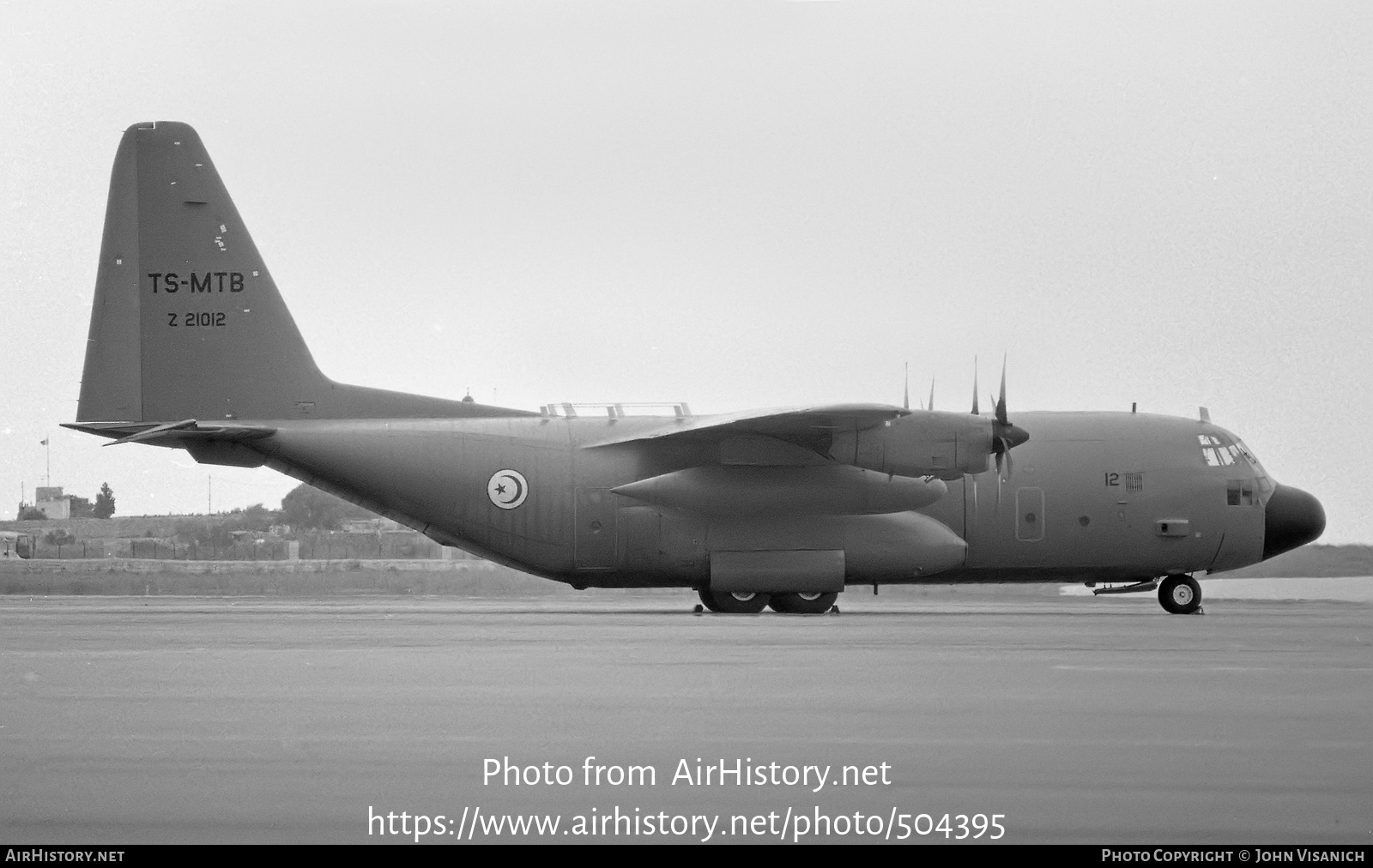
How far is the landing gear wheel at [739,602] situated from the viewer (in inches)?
1107

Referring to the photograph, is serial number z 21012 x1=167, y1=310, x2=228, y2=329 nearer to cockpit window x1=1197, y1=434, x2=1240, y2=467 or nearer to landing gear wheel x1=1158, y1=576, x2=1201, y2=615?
landing gear wheel x1=1158, y1=576, x2=1201, y2=615

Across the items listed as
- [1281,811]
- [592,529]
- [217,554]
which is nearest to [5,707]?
[1281,811]

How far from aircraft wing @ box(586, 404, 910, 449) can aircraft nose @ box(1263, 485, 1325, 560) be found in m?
8.67

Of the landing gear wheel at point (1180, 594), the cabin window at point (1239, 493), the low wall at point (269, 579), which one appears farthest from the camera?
the low wall at point (269, 579)

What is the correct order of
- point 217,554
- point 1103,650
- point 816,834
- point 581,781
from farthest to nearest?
point 217,554 < point 1103,650 < point 581,781 < point 816,834

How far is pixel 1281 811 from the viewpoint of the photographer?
7051 millimetres

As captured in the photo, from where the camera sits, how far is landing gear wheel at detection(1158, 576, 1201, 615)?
28312mm

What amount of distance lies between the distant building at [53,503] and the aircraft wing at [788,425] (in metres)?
38.8

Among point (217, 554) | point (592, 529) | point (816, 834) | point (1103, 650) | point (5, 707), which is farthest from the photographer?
point (217, 554)

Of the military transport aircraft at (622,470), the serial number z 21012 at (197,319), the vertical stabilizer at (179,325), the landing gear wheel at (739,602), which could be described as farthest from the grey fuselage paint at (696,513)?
the serial number z 21012 at (197,319)

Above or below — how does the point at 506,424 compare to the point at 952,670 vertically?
above

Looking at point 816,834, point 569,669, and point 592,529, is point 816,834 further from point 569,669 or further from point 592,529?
point 592,529

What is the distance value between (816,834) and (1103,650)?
11.0 m

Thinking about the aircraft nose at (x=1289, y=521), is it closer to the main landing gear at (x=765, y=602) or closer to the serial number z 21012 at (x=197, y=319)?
the main landing gear at (x=765, y=602)
